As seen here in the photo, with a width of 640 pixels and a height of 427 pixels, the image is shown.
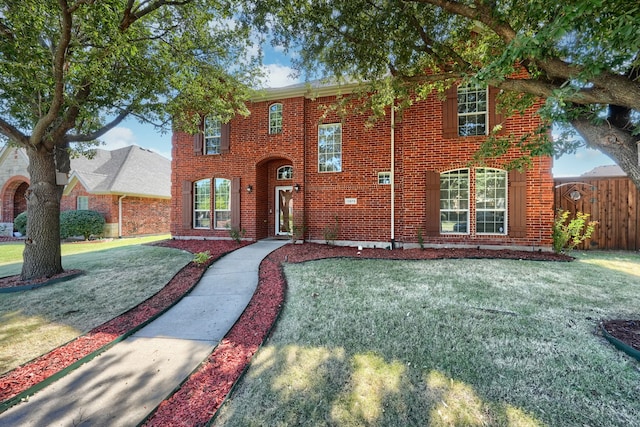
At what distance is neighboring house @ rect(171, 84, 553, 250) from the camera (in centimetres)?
742

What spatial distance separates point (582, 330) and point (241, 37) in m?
8.27

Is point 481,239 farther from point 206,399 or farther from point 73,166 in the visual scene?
point 73,166

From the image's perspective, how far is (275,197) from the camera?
33.3 ft

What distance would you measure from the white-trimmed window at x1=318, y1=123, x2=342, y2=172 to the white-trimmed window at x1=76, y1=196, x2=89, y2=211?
13.3 m

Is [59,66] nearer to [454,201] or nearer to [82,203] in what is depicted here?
[454,201]

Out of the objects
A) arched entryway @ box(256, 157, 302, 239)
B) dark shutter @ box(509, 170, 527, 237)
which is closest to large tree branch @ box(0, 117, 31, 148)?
arched entryway @ box(256, 157, 302, 239)

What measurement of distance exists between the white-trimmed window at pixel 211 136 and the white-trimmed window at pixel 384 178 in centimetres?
624

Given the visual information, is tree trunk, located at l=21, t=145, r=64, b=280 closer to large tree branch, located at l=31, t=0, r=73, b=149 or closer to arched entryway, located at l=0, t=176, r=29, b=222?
large tree branch, located at l=31, t=0, r=73, b=149

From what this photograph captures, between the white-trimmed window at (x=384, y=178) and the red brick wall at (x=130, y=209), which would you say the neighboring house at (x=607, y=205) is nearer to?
the white-trimmed window at (x=384, y=178)

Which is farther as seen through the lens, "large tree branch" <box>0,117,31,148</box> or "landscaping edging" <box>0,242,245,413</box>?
"large tree branch" <box>0,117,31,148</box>

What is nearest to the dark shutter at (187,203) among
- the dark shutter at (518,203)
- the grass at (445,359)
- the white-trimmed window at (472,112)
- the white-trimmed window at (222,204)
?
the white-trimmed window at (222,204)

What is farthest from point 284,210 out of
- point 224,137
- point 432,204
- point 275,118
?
point 432,204

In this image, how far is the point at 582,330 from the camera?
309 cm

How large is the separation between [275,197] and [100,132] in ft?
17.9
